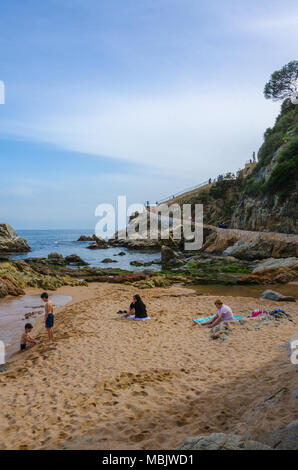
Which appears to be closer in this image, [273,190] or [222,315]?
[222,315]

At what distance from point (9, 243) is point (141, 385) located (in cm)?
4539

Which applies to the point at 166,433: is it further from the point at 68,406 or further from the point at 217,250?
the point at 217,250

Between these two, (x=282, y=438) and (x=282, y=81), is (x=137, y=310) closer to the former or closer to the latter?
(x=282, y=438)

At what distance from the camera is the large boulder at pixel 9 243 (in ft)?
149

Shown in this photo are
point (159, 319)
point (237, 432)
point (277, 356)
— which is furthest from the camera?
point (159, 319)

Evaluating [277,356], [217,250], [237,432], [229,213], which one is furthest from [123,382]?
[229,213]

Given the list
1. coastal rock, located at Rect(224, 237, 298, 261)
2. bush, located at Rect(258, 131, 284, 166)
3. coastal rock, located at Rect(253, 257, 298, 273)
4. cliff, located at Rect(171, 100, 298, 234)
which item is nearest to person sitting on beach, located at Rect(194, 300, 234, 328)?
coastal rock, located at Rect(253, 257, 298, 273)

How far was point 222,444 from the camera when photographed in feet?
9.75

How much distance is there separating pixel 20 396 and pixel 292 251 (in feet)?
82.9

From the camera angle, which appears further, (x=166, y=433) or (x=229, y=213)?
(x=229, y=213)

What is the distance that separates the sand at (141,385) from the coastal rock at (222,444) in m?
0.56

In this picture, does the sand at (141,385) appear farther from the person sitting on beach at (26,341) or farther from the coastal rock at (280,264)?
the coastal rock at (280,264)

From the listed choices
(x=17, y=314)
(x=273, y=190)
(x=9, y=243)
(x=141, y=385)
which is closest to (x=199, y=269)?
(x=273, y=190)

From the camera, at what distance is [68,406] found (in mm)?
5211
